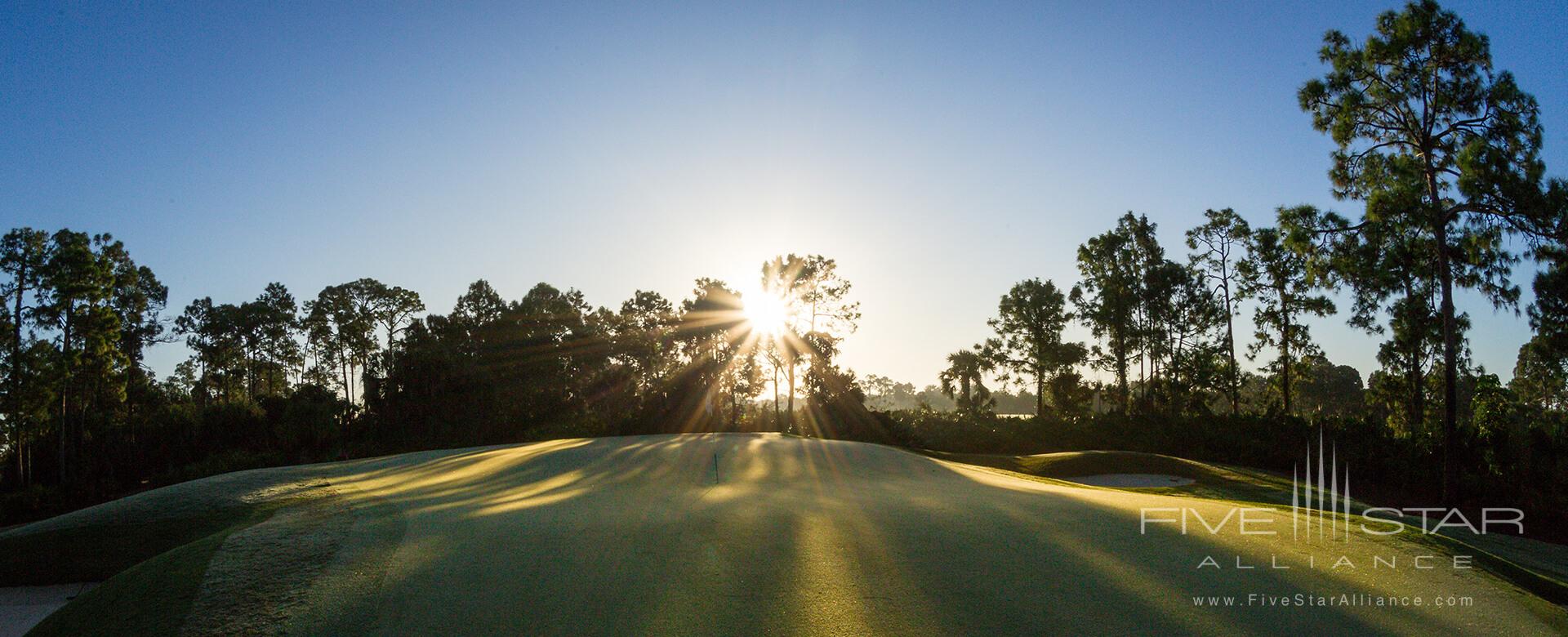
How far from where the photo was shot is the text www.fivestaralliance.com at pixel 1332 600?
22.1 feet

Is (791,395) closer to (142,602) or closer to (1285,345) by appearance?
(1285,345)

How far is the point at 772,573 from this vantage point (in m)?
7.77

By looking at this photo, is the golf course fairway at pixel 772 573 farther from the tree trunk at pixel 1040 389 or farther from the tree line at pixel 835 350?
the tree trunk at pixel 1040 389

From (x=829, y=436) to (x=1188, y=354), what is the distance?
21812 mm

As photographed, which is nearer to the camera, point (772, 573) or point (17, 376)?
point (772, 573)

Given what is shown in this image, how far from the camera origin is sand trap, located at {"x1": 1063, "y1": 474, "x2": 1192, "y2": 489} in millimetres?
24094

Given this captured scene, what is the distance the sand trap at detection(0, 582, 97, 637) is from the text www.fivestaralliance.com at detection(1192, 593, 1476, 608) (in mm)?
13600

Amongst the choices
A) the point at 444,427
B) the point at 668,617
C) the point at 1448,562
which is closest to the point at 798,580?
the point at 668,617

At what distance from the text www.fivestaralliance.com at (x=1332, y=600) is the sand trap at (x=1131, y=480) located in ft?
57.1

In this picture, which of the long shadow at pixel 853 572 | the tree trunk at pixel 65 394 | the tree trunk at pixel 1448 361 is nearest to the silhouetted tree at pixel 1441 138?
the tree trunk at pixel 1448 361

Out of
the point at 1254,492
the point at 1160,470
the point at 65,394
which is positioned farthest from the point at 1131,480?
the point at 65,394

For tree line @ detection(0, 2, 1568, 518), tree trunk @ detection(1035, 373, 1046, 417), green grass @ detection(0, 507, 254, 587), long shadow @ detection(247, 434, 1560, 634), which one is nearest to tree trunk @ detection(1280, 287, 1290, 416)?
tree line @ detection(0, 2, 1568, 518)

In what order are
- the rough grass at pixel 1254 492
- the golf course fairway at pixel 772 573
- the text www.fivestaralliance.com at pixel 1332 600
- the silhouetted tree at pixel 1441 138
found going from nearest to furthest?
the golf course fairway at pixel 772 573 → the text www.fivestaralliance.com at pixel 1332 600 → the rough grass at pixel 1254 492 → the silhouetted tree at pixel 1441 138

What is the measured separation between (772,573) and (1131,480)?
2126 cm
